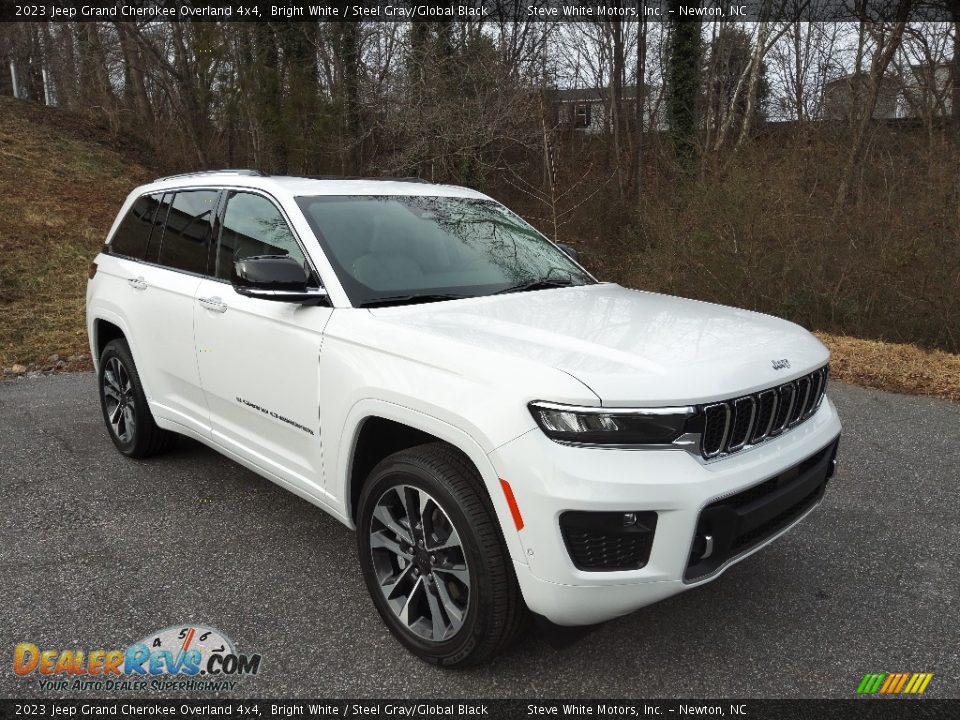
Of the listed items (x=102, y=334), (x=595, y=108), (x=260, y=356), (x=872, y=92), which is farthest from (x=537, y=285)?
(x=595, y=108)

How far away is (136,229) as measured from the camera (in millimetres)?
4781

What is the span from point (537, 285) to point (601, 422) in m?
1.43

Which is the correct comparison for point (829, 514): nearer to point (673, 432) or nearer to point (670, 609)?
point (670, 609)

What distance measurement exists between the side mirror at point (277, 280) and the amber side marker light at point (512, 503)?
1.26 metres

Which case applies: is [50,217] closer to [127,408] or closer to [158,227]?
[127,408]

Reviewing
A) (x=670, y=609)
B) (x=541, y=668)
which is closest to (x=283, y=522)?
(x=541, y=668)

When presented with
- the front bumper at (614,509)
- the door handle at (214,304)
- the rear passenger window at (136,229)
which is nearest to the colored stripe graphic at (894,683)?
the front bumper at (614,509)

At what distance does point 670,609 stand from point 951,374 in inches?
208

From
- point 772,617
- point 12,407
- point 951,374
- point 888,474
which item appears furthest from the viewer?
point 951,374

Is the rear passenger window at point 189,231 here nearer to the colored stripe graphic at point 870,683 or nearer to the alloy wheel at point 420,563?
the alloy wheel at point 420,563

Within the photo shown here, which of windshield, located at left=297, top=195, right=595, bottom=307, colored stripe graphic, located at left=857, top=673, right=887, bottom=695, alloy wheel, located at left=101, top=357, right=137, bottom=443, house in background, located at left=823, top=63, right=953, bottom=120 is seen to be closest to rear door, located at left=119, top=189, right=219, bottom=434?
alloy wheel, located at left=101, top=357, right=137, bottom=443

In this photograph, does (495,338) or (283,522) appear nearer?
(495,338)

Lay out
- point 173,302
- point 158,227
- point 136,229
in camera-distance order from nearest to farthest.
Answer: point 173,302, point 158,227, point 136,229

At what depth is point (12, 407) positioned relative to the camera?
251 inches
